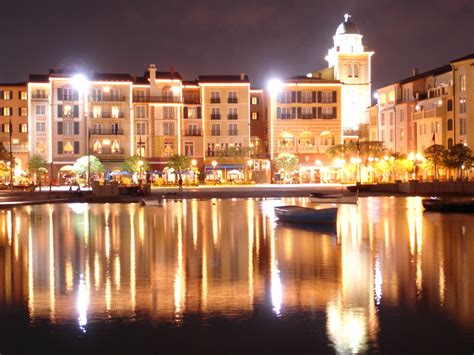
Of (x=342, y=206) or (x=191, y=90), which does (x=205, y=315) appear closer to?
(x=342, y=206)

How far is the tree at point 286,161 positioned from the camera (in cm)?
8956

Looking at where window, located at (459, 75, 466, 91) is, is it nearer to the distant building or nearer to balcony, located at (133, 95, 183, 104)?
balcony, located at (133, 95, 183, 104)

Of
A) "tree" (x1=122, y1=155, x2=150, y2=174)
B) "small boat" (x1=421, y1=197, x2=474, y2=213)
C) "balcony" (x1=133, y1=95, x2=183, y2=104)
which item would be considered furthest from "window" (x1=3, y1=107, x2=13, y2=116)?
"small boat" (x1=421, y1=197, x2=474, y2=213)

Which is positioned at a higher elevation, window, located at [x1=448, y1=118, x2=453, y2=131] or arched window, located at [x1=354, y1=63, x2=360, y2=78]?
arched window, located at [x1=354, y1=63, x2=360, y2=78]

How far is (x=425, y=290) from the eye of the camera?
1540 cm

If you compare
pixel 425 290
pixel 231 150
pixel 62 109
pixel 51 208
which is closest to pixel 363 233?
pixel 425 290

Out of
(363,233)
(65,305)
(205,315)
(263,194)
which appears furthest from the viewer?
(263,194)

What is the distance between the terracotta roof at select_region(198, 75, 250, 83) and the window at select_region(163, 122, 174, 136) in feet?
24.0

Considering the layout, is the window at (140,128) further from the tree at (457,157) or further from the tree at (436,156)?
the tree at (457,157)

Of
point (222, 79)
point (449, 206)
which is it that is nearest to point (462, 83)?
point (222, 79)

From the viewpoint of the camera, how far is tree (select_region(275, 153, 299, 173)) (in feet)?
294

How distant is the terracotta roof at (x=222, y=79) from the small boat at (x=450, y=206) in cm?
5790

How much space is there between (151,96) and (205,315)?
8283cm

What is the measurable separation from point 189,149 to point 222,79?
10.7 meters
